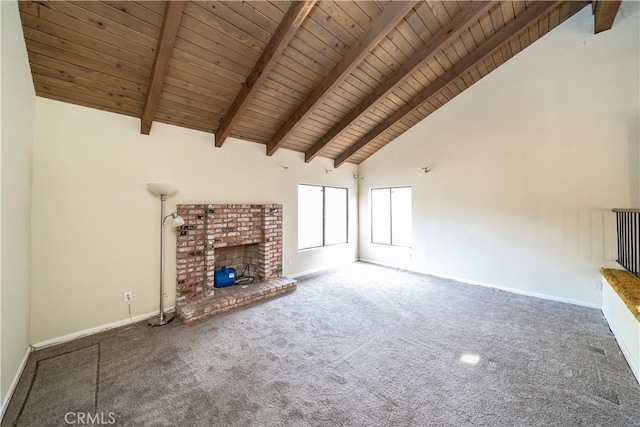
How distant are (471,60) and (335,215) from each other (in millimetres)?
3874

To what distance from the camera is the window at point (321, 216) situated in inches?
214

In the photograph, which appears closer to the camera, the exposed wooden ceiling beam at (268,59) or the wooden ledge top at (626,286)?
the wooden ledge top at (626,286)

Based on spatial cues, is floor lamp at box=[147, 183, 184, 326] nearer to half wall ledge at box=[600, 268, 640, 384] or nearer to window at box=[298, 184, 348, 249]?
window at box=[298, 184, 348, 249]

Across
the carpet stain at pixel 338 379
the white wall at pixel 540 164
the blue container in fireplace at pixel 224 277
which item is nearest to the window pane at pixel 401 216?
the white wall at pixel 540 164

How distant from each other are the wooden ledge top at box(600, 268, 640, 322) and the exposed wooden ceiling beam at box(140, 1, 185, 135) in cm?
460

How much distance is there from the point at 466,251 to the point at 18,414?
5.75 metres

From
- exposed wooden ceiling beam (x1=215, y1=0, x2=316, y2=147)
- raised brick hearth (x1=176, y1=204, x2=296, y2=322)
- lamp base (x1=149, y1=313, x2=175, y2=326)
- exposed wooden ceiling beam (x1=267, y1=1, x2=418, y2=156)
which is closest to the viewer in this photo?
exposed wooden ceiling beam (x1=215, y1=0, x2=316, y2=147)

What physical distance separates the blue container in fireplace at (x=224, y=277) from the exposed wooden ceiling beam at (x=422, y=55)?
9.52 ft

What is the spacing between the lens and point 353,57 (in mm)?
3010

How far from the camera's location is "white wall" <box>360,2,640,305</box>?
3420mm

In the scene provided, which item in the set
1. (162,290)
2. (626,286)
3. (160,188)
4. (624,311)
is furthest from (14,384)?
(626,286)

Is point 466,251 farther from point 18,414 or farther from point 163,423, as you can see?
point 18,414

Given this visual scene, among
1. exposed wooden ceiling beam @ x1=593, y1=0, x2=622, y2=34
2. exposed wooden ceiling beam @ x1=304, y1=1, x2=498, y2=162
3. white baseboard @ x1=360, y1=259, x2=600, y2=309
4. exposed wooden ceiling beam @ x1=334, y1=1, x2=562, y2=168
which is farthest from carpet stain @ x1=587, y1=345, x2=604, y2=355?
exposed wooden ceiling beam @ x1=593, y1=0, x2=622, y2=34

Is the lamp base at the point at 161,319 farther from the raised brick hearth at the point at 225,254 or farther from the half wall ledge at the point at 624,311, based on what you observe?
the half wall ledge at the point at 624,311
